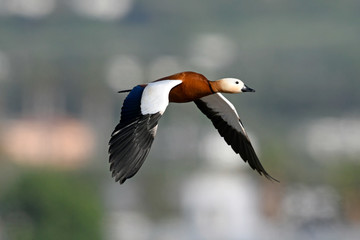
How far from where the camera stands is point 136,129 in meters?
8.89

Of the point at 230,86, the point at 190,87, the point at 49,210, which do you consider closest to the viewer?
the point at 190,87

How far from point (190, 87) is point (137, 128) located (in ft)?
1.31

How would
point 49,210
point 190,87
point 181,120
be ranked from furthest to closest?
point 181,120 → point 49,210 → point 190,87

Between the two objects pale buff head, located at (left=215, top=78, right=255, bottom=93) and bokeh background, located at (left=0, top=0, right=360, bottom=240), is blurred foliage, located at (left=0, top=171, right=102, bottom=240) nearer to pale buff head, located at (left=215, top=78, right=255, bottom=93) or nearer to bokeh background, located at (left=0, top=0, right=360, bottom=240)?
bokeh background, located at (left=0, top=0, right=360, bottom=240)

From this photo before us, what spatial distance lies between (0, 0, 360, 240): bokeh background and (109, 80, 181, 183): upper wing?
38.7 metres

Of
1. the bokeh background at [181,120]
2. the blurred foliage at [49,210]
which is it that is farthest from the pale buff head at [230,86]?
the bokeh background at [181,120]

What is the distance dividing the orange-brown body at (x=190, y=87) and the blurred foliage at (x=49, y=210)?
3855 centimetres

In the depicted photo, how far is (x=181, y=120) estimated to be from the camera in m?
101

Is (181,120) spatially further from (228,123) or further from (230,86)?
(230,86)

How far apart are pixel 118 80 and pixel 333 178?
227 ft

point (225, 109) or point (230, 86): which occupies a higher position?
point (230, 86)

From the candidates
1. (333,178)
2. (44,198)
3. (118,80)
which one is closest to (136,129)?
(44,198)

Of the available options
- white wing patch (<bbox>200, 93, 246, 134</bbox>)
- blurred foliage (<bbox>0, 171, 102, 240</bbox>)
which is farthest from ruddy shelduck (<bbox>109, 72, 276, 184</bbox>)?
blurred foliage (<bbox>0, 171, 102, 240</bbox>)

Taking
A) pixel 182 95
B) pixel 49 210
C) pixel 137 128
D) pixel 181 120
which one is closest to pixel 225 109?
pixel 182 95
